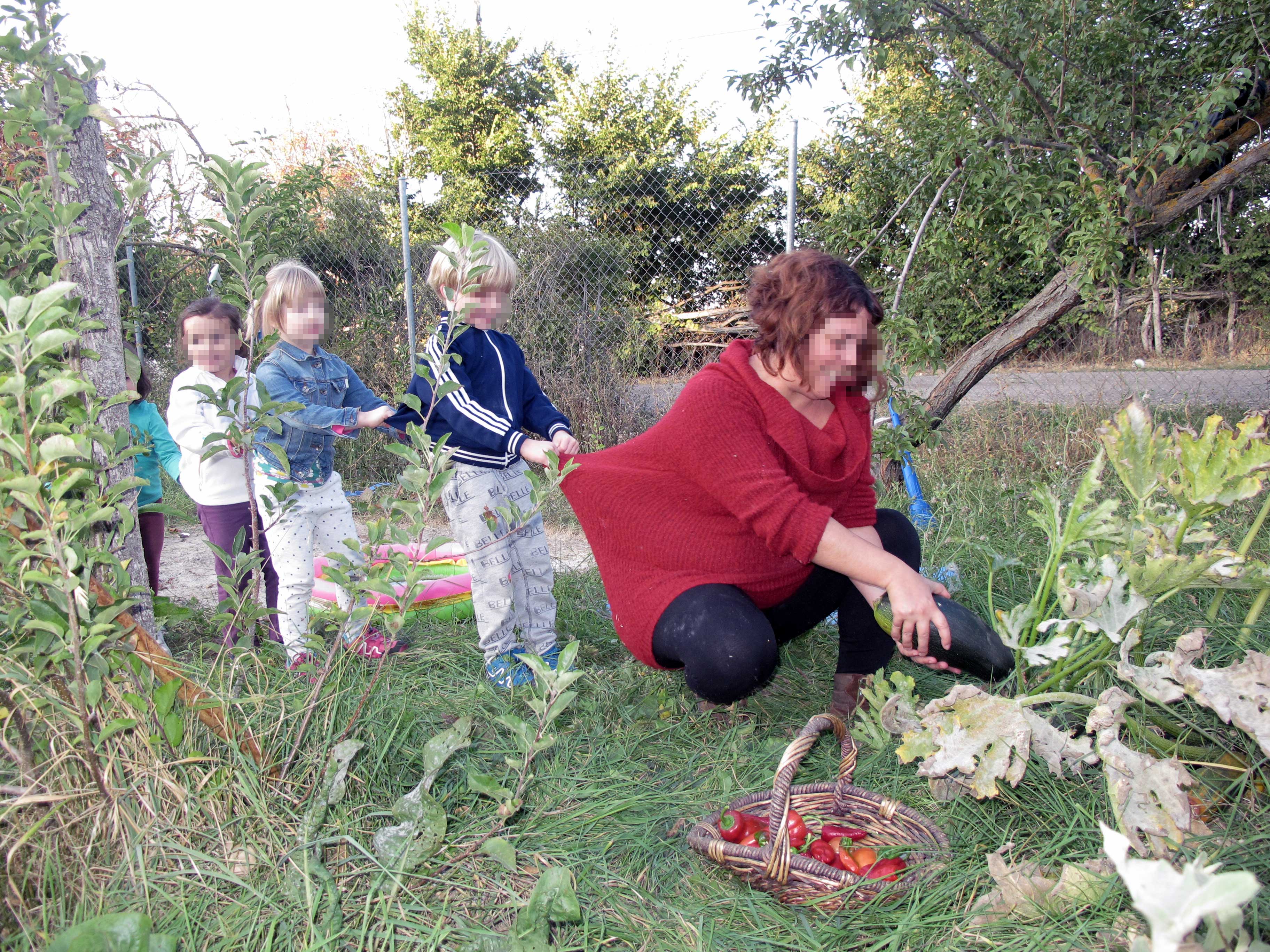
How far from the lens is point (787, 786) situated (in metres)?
1.45

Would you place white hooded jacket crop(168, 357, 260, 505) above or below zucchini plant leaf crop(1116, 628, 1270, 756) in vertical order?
above

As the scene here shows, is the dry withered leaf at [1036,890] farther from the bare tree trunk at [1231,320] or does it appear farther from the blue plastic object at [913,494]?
the bare tree trunk at [1231,320]

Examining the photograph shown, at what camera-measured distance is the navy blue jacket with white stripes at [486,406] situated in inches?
91.7

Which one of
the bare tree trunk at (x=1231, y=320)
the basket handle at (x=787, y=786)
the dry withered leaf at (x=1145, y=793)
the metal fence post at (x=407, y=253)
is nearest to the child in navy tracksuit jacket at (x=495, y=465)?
the basket handle at (x=787, y=786)

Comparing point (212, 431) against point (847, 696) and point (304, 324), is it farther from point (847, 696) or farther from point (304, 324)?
point (847, 696)

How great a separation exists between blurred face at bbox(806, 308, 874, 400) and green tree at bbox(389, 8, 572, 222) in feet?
38.5

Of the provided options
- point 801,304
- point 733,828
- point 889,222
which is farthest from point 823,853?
point 889,222

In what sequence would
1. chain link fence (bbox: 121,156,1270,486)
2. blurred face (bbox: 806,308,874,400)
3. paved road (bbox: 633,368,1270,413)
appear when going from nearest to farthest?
1. blurred face (bbox: 806,308,874,400)
2. paved road (bbox: 633,368,1270,413)
3. chain link fence (bbox: 121,156,1270,486)

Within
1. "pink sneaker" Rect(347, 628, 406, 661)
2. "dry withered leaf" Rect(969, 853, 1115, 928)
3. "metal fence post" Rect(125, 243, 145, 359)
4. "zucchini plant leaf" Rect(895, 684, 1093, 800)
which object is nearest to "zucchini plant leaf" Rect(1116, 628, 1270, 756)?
"zucchini plant leaf" Rect(895, 684, 1093, 800)

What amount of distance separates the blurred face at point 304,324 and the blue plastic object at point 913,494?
224cm

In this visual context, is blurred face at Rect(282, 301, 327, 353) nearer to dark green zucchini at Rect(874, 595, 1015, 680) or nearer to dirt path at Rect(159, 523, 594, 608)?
dirt path at Rect(159, 523, 594, 608)

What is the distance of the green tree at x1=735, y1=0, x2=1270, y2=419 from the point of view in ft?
10.5

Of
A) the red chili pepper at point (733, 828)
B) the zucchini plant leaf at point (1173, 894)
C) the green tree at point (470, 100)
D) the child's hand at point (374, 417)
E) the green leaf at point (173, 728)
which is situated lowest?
the red chili pepper at point (733, 828)

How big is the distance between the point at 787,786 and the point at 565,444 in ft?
3.93
